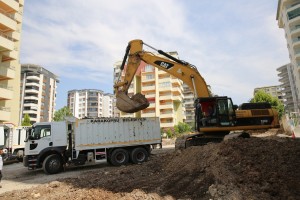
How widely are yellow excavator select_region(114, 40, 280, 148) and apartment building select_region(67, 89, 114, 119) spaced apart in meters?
121

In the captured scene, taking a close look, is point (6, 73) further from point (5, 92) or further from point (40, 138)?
point (40, 138)

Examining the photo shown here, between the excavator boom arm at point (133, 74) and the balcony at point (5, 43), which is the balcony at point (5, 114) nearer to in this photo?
the balcony at point (5, 43)

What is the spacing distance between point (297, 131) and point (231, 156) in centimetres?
2544

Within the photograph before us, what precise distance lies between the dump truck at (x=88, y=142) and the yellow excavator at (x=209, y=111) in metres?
2.24

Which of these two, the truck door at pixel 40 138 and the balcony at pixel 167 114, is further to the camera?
the balcony at pixel 167 114

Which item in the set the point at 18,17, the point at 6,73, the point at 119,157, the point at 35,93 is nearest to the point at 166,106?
the point at 18,17

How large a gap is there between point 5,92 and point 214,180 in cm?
2908

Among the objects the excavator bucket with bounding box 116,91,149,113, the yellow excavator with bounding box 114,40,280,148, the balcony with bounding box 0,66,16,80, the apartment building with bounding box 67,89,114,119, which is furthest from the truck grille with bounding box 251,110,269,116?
the apartment building with bounding box 67,89,114,119

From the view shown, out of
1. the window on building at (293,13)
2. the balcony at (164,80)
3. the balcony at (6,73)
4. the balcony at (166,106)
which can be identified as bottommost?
the balcony at (166,106)

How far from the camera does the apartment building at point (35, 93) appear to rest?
81.3 meters

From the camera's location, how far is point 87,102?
438ft

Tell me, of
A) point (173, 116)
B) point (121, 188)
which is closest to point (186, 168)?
point (121, 188)

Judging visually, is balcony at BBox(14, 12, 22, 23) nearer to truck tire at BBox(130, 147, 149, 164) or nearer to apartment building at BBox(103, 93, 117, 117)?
truck tire at BBox(130, 147, 149, 164)

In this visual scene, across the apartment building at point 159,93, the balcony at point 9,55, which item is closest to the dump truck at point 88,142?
the balcony at point 9,55
